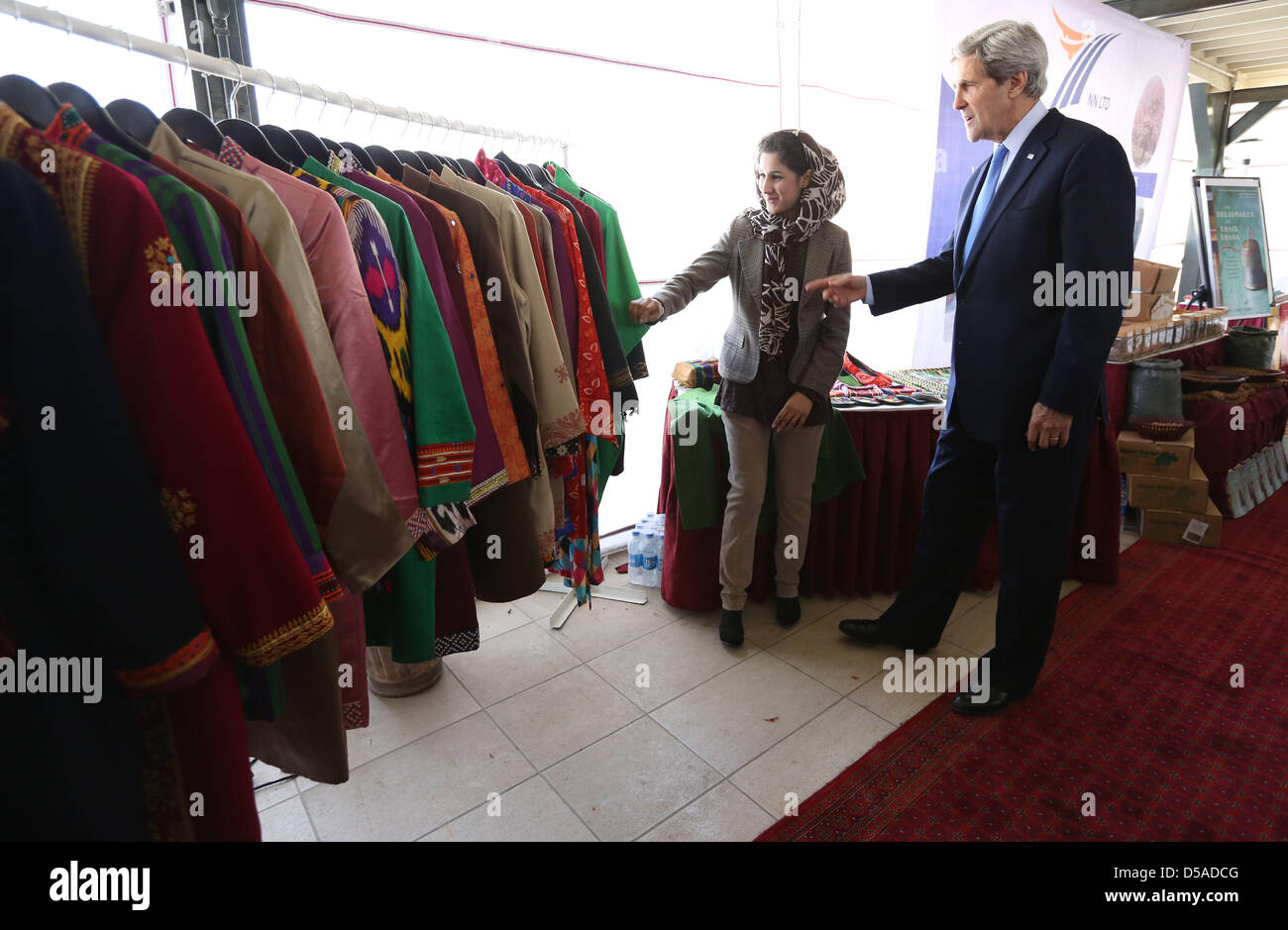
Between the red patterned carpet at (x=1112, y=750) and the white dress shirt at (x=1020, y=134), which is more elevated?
the white dress shirt at (x=1020, y=134)

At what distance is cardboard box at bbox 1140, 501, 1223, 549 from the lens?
3.04 meters

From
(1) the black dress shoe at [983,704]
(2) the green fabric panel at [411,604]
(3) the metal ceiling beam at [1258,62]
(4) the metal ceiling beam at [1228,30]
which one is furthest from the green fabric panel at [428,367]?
(3) the metal ceiling beam at [1258,62]

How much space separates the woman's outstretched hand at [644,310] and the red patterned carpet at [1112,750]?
1.27 meters

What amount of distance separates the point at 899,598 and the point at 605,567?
1.23 metres

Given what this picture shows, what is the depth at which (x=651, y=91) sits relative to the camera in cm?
261

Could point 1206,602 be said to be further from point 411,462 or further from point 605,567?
point 411,462

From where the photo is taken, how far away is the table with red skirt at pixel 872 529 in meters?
2.54

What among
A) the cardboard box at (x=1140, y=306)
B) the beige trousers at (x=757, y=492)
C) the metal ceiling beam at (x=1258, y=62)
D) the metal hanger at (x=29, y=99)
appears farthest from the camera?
the metal ceiling beam at (x=1258, y=62)

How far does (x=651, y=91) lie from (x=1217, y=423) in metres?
2.94

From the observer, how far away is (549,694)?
216 cm

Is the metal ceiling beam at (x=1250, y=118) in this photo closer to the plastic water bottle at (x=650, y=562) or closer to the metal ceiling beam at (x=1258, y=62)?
the metal ceiling beam at (x=1258, y=62)

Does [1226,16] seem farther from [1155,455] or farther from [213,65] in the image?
[213,65]

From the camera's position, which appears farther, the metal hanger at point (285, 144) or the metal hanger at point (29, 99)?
the metal hanger at point (285, 144)

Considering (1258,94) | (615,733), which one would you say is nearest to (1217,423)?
(615,733)
